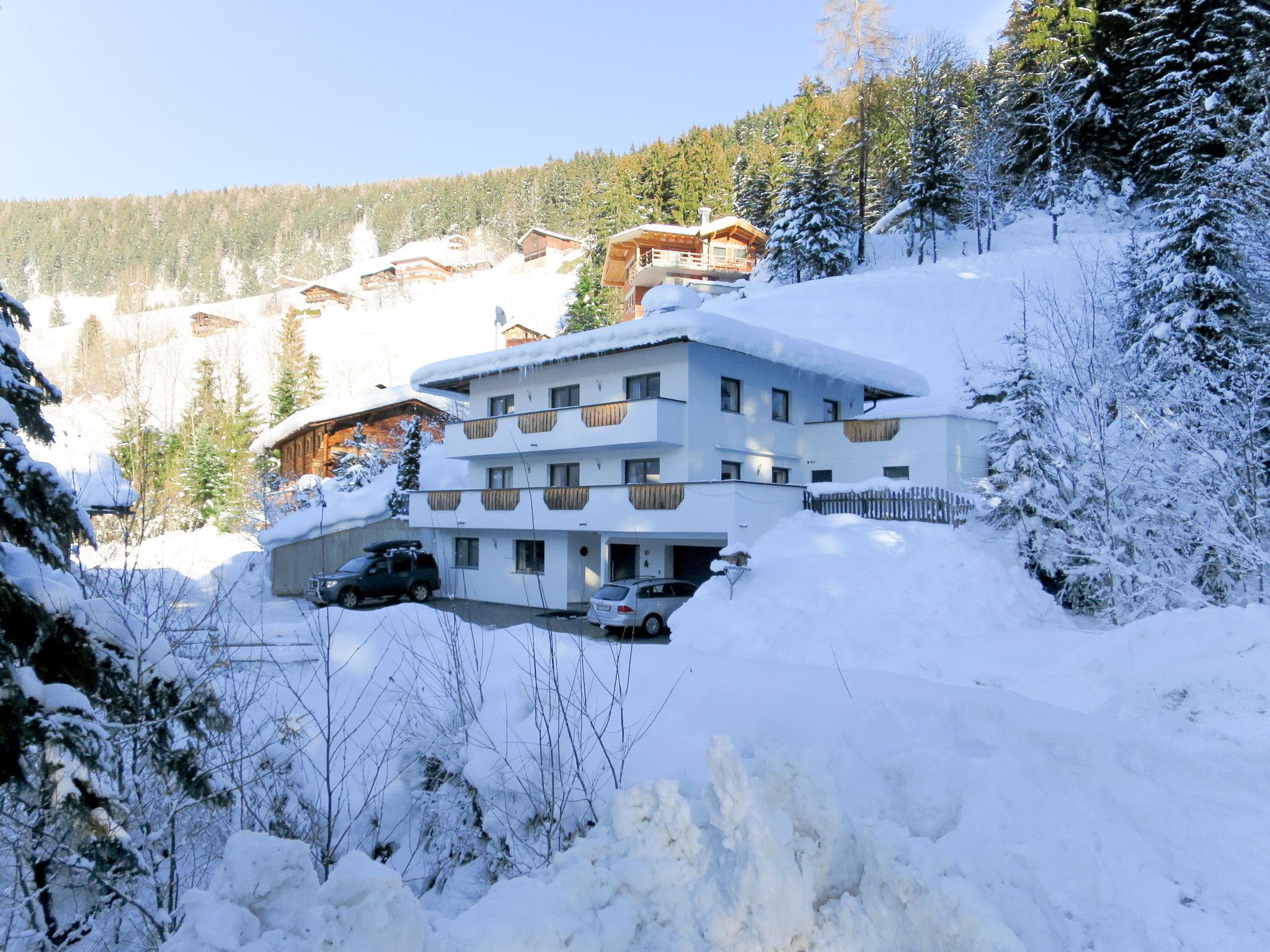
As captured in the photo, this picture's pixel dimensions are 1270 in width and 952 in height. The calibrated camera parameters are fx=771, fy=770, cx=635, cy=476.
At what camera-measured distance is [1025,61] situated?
51219 mm

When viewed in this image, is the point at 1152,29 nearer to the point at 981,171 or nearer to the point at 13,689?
the point at 981,171

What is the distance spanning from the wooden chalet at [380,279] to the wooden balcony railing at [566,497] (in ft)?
304

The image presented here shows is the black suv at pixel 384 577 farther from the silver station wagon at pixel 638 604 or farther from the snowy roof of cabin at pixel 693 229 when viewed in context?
the snowy roof of cabin at pixel 693 229

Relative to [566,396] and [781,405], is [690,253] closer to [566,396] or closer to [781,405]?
[566,396]

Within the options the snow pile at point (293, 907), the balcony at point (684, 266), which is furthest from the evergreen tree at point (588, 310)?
the snow pile at point (293, 907)

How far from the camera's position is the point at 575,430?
24.2m

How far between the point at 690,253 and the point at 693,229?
1756 mm

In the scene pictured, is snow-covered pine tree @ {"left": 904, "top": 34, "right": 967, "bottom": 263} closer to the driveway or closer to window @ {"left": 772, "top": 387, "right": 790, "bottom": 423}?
window @ {"left": 772, "top": 387, "right": 790, "bottom": 423}

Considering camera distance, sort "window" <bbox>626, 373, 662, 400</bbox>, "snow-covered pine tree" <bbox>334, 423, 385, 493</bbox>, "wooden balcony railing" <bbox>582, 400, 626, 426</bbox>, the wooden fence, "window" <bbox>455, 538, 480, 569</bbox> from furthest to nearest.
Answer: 1. "snow-covered pine tree" <bbox>334, 423, 385, 493</bbox>
2. "window" <bbox>455, 538, 480, 569</bbox>
3. "window" <bbox>626, 373, 662, 400</bbox>
4. "wooden balcony railing" <bbox>582, 400, 626, 426</bbox>
5. the wooden fence

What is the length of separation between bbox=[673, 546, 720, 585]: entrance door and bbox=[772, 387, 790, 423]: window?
4814mm

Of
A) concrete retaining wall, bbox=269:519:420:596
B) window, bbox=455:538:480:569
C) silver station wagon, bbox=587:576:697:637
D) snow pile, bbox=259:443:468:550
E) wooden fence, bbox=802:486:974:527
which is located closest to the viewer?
silver station wagon, bbox=587:576:697:637

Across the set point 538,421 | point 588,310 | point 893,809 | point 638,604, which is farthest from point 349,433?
point 893,809

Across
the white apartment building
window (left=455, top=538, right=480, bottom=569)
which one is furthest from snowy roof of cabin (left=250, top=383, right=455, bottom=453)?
window (left=455, top=538, right=480, bottom=569)

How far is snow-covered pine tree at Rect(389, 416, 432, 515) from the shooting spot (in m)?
32.1
